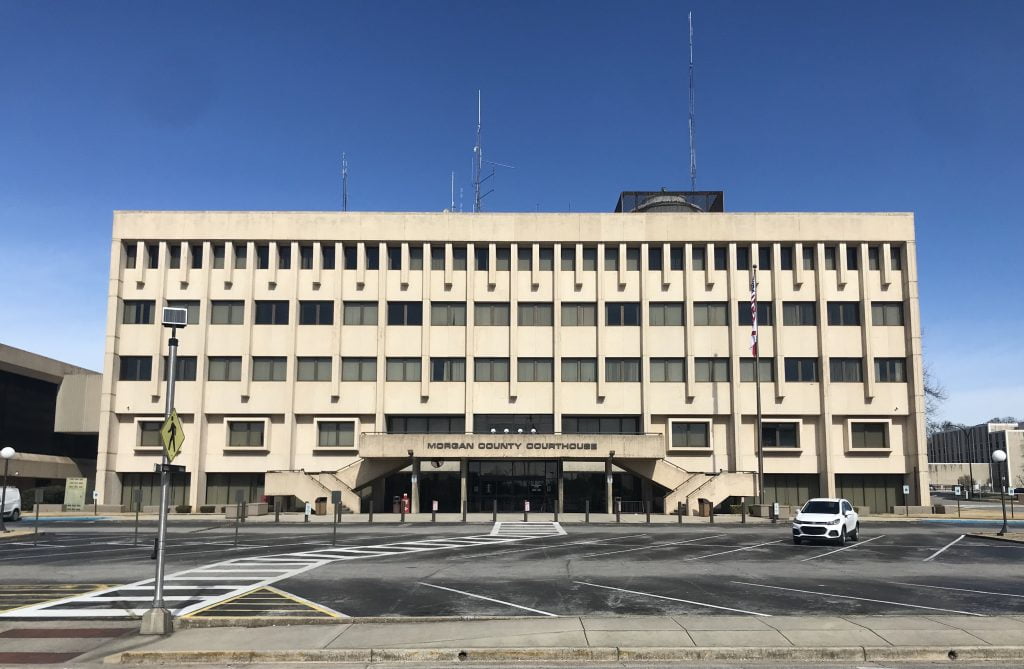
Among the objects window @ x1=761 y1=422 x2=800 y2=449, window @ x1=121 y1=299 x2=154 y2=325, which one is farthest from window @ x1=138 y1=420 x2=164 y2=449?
window @ x1=761 y1=422 x2=800 y2=449

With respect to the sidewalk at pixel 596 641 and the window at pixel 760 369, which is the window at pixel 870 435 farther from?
the sidewalk at pixel 596 641

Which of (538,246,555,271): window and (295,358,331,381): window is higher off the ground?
(538,246,555,271): window

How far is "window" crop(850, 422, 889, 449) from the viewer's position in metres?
53.9

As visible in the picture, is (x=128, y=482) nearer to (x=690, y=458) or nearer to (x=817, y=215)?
(x=690, y=458)

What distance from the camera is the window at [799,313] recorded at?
180ft

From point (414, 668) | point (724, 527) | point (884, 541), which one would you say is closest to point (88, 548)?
point (414, 668)

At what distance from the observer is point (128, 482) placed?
54.7 meters

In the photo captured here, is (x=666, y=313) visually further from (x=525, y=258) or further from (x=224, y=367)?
(x=224, y=367)

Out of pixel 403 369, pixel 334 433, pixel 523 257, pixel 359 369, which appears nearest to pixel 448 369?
pixel 403 369

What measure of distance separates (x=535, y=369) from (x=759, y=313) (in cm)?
1589

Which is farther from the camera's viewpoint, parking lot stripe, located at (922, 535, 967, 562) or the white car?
the white car

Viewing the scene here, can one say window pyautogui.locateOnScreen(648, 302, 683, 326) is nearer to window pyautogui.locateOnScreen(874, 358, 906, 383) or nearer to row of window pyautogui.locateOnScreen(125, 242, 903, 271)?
row of window pyautogui.locateOnScreen(125, 242, 903, 271)

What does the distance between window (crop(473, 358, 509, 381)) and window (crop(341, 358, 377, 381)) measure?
693 centimetres

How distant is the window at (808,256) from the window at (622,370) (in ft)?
44.6
